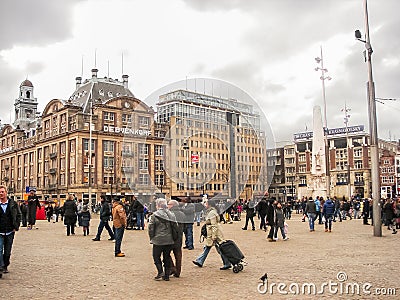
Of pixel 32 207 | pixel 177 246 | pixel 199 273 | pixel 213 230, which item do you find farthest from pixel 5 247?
pixel 32 207

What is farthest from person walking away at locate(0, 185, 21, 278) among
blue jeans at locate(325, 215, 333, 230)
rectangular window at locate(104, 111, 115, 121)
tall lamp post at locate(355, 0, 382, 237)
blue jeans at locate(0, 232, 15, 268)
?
rectangular window at locate(104, 111, 115, 121)

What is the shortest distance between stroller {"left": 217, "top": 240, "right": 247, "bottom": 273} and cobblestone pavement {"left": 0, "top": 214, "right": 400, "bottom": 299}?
208 mm

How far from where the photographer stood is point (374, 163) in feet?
68.3

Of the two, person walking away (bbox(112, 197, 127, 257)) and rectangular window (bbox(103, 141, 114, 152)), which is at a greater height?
rectangular window (bbox(103, 141, 114, 152))

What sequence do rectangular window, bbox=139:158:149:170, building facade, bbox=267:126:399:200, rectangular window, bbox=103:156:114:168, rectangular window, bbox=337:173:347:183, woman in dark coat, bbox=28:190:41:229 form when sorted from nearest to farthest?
rectangular window, bbox=139:158:149:170
woman in dark coat, bbox=28:190:41:229
rectangular window, bbox=103:156:114:168
building facade, bbox=267:126:399:200
rectangular window, bbox=337:173:347:183

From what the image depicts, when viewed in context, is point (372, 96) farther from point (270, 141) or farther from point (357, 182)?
point (357, 182)

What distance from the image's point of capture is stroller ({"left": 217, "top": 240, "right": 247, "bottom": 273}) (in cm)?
1101

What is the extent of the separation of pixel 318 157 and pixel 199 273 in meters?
41.4

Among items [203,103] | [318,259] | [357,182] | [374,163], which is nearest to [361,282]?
[318,259]

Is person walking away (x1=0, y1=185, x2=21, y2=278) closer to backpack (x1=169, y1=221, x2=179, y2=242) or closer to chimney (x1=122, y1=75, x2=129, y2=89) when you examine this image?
backpack (x1=169, y1=221, x2=179, y2=242)

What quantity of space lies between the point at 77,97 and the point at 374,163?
7538cm

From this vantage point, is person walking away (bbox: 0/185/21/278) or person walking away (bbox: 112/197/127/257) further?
person walking away (bbox: 112/197/127/257)

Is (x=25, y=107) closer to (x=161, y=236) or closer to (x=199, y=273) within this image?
(x=199, y=273)

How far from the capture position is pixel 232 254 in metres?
11.1
